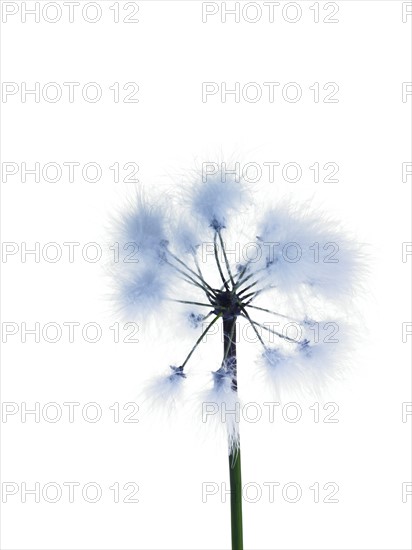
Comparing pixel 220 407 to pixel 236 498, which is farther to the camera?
pixel 236 498

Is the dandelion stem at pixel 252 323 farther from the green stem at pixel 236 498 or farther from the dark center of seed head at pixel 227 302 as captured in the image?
the green stem at pixel 236 498

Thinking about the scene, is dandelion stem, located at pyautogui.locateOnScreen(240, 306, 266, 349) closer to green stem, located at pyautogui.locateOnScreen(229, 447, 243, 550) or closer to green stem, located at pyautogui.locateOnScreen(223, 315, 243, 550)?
green stem, located at pyautogui.locateOnScreen(223, 315, 243, 550)

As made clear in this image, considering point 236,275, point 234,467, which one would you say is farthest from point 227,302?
point 234,467

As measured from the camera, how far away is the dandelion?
226 centimetres

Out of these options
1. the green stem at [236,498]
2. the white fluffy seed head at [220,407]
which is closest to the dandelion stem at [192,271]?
the white fluffy seed head at [220,407]

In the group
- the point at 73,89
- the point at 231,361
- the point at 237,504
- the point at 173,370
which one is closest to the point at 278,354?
the point at 231,361

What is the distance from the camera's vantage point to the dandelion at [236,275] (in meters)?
2.26

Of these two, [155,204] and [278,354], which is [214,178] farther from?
[278,354]

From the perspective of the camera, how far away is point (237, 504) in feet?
7.82

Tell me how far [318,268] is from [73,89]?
103 cm

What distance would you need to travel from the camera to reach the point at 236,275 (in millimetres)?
2285

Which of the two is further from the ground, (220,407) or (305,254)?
(305,254)

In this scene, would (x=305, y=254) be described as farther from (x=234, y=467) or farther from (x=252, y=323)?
(x=234, y=467)

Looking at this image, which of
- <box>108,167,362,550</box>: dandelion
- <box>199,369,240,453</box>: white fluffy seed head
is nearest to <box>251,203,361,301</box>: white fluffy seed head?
<box>108,167,362,550</box>: dandelion
